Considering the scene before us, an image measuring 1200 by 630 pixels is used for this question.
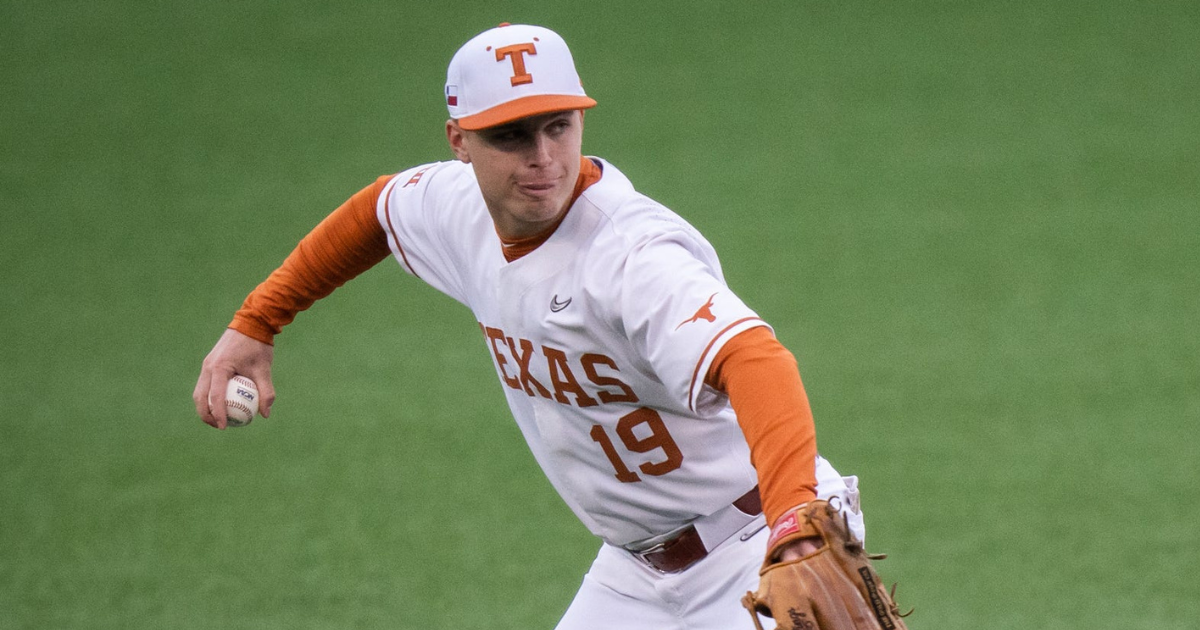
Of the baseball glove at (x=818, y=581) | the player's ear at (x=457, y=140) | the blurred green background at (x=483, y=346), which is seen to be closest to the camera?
the baseball glove at (x=818, y=581)

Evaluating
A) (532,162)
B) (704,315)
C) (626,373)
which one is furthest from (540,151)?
(704,315)

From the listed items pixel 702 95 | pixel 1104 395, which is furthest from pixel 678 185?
pixel 1104 395

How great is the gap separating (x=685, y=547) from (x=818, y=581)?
1.02 m

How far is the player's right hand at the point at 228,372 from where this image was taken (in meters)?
3.67

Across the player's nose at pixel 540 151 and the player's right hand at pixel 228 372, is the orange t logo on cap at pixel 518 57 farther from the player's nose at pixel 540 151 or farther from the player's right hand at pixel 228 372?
the player's right hand at pixel 228 372

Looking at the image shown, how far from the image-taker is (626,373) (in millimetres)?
2977

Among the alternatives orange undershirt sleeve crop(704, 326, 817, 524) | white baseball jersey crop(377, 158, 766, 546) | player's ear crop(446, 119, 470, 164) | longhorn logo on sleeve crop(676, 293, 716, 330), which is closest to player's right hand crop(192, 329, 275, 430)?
white baseball jersey crop(377, 158, 766, 546)

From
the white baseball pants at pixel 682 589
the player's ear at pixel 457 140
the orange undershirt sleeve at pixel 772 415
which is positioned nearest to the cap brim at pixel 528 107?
the player's ear at pixel 457 140

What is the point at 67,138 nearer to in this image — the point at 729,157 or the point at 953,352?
the point at 729,157

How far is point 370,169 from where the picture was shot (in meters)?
9.26

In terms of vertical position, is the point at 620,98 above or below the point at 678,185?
above

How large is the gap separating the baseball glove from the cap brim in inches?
39.3

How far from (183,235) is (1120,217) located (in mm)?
5497

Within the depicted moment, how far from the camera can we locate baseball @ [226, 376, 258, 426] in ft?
12.1
